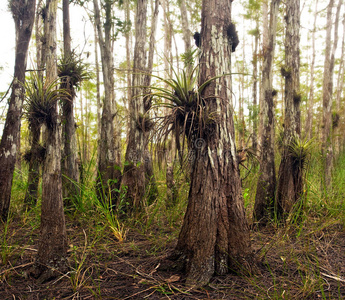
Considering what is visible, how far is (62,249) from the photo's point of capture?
9.57 feet

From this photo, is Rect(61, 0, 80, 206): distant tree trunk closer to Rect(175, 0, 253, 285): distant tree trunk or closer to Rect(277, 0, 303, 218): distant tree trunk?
Rect(175, 0, 253, 285): distant tree trunk

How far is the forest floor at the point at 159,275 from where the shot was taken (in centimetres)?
247

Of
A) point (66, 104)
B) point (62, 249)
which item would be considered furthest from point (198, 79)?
point (66, 104)

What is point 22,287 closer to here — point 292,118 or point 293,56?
point 292,118

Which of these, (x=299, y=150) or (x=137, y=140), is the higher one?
(x=137, y=140)

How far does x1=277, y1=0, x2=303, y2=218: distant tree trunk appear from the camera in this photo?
4426 mm

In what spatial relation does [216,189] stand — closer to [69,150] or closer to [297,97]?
[297,97]

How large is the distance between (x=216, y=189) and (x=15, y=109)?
4.09 meters

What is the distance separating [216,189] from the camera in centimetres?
277

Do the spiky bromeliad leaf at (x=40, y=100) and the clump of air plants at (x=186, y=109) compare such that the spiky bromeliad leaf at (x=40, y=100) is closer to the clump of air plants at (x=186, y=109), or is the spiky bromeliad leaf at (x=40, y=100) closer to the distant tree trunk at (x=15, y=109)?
the clump of air plants at (x=186, y=109)

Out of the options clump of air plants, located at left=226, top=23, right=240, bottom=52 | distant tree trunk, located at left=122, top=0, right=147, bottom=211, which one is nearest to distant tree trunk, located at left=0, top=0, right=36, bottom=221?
distant tree trunk, located at left=122, top=0, right=147, bottom=211

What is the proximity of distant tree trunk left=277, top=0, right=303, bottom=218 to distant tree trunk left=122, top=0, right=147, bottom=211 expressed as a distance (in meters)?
2.57

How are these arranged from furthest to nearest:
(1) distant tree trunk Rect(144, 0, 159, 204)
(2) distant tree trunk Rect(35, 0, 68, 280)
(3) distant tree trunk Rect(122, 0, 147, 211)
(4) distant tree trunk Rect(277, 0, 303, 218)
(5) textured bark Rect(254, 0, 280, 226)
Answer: (1) distant tree trunk Rect(144, 0, 159, 204) → (3) distant tree trunk Rect(122, 0, 147, 211) → (5) textured bark Rect(254, 0, 280, 226) → (4) distant tree trunk Rect(277, 0, 303, 218) → (2) distant tree trunk Rect(35, 0, 68, 280)

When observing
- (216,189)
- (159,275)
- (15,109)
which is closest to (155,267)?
(159,275)
